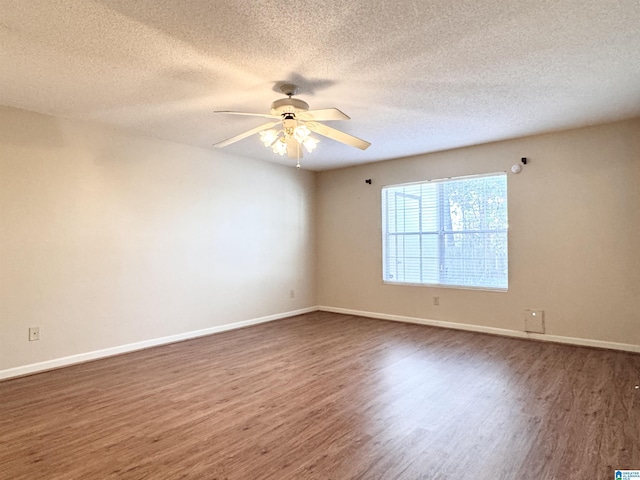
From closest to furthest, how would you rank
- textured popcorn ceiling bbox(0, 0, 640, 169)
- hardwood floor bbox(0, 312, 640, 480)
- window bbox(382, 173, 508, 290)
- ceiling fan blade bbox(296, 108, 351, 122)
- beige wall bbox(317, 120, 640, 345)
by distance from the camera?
1. hardwood floor bbox(0, 312, 640, 480)
2. textured popcorn ceiling bbox(0, 0, 640, 169)
3. ceiling fan blade bbox(296, 108, 351, 122)
4. beige wall bbox(317, 120, 640, 345)
5. window bbox(382, 173, 508, 290)

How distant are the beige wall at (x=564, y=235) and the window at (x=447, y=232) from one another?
0.14 meters

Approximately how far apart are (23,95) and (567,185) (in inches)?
216

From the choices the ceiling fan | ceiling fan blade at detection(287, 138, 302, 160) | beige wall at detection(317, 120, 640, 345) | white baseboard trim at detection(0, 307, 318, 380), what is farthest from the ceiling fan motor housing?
white baseboard trim at detection(0, 307, 318, 380)

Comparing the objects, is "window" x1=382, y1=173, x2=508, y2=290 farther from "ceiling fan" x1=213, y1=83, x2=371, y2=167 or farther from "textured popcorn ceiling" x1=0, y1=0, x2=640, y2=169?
"ceiling fan" x1=213, y1=83, x2=371, y2=167

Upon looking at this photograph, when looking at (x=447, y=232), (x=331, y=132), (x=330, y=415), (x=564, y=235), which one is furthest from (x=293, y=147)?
(x=564, y=235)

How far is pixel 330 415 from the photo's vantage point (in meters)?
2.55

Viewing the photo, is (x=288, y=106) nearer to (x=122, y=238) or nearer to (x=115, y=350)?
(x=122, y=238)

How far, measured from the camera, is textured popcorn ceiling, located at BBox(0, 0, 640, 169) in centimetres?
208

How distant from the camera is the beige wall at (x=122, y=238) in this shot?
3510 mm

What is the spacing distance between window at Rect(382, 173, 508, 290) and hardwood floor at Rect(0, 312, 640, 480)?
1.19 meters

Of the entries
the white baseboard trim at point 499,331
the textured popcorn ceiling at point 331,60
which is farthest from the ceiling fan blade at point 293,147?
the white baseboard trim at point 499,331

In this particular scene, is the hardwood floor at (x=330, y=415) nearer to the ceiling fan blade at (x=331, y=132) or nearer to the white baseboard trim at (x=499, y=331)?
the white baseboard trim at (x=499, y=331)

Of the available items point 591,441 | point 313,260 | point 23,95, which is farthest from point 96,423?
point 313,260

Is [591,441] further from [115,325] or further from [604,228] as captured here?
[115,325]
